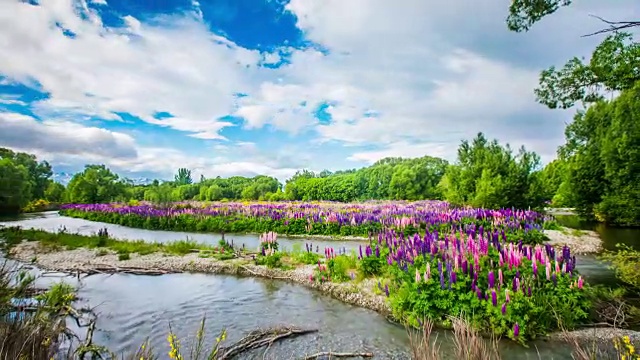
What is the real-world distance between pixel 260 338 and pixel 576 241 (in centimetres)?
Result: 1598

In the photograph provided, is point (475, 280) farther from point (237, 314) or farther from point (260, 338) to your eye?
point (237, 314)

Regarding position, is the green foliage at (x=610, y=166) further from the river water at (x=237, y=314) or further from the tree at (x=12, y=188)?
the tree at (x=12, y=188)

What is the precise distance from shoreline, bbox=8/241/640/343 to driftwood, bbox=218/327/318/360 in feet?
6.52

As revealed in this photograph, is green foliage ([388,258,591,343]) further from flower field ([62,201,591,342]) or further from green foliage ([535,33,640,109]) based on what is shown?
green foliage ([535,33,640,109])

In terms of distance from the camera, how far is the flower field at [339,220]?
1432 cm

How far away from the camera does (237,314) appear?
7395mm

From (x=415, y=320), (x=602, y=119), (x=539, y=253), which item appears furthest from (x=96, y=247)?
(x=602, y=119)

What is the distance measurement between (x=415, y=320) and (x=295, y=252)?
21.9ft

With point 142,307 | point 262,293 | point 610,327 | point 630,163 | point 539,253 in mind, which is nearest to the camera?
point 610,327

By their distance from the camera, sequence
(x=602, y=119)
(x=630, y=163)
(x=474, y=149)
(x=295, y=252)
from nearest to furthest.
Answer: (x=295, y=252)
(x=630, y=163)
(x=474, y=149)
(x=602, y=119)

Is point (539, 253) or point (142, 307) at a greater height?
point (539, 253)

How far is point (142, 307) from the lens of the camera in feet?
25.8

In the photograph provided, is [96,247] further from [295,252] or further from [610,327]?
[610,327]

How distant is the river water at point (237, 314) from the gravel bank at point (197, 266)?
0.33 m
